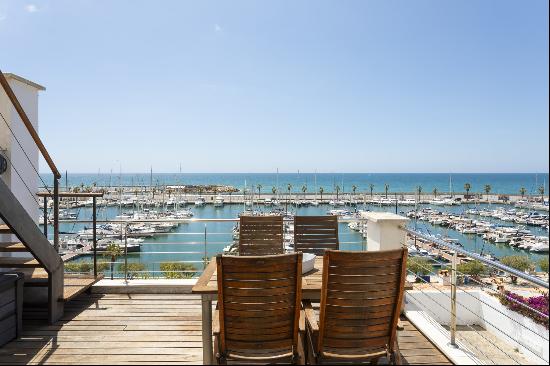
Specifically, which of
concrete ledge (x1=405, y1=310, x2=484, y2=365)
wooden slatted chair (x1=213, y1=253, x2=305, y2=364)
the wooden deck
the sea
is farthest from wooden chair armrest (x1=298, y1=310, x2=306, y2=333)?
the sea

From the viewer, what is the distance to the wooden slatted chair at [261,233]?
3672mm

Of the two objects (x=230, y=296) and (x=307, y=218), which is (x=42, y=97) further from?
(x=230, y=296)

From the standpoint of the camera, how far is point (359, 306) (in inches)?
73.2

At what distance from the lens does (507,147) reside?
2.57 metres

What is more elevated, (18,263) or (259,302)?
(259,302)

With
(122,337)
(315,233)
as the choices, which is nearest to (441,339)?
(315,233)

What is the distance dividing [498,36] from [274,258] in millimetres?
2035

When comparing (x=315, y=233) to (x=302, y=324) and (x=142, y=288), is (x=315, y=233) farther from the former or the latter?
(x=142, y=288)

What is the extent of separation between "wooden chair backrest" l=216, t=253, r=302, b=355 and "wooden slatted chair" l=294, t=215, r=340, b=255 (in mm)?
1883

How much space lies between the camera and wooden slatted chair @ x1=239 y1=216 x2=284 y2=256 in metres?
3.67

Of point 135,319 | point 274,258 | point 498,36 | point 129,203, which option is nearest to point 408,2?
point 498,36

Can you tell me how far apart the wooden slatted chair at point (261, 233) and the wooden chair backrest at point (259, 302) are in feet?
5.76

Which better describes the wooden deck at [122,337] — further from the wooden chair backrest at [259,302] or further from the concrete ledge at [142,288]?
the wooden chair backrest at [259,302]

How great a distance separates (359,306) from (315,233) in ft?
6.51
